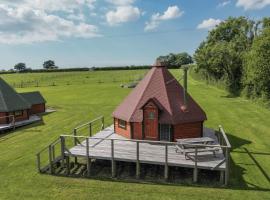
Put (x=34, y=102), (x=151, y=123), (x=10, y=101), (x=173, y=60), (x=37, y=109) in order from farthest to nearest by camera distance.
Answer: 1. (x=173, y=60)
2. (x=37, y=109)
3. (x=34, y=102)
4. (x=10, y=101)
5. (x=151, y=123)

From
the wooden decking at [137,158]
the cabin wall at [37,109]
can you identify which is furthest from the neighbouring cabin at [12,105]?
the wooden decking at [137,158]

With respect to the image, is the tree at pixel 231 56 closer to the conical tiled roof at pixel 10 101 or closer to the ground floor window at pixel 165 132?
the conical tiled roof at pixel 10 101

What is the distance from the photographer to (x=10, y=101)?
2497 centimetres

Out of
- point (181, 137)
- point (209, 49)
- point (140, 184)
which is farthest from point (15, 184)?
point (209, 49)

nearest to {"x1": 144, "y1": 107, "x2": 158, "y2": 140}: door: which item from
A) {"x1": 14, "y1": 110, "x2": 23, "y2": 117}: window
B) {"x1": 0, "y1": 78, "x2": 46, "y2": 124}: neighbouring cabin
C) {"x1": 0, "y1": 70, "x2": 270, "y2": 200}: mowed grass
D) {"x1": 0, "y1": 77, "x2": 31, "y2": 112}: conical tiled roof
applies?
{"x1": 0, "y1": 70, "x2": 270, "y2": 200}: mowed grass

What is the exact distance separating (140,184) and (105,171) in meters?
2.32

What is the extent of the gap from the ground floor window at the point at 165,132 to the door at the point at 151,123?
0.90 feet

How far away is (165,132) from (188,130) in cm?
129

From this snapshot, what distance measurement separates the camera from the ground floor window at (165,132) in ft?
49.4

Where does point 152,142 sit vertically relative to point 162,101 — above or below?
below

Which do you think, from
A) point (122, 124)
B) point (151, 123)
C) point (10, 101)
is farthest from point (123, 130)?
point (10, 101)

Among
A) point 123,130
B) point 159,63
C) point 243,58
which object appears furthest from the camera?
point 243,58

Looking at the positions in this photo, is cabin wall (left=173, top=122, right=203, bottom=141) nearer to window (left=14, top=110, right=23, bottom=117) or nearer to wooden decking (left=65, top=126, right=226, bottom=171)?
wooden decking (left=65, top=126, right=226, bottom=171)

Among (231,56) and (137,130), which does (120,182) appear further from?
(231,56)
